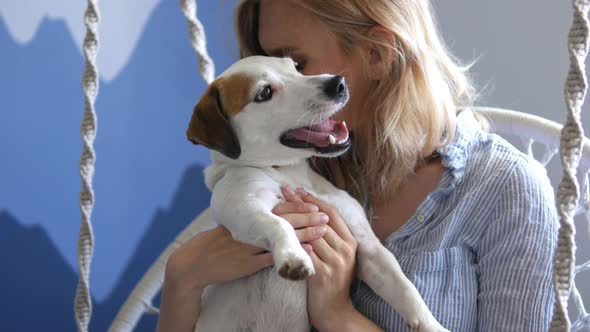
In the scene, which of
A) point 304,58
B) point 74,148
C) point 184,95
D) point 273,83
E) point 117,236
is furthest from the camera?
point 184,95

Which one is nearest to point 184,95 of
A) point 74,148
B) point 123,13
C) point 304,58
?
point 123,13

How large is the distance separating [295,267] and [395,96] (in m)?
0.44

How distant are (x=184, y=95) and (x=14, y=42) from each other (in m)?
0.65

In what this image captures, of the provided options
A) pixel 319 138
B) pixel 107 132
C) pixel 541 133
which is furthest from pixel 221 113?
pixel 107 132

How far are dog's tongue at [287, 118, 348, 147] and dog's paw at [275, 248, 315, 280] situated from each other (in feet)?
0.81

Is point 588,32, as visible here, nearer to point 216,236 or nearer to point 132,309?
point 216,236

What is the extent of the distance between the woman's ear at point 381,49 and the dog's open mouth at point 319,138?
17cm

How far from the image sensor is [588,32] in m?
0.77

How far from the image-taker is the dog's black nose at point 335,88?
1.01 meters

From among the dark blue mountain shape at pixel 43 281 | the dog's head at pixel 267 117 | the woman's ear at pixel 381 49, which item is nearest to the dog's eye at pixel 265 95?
the dog's head at pixel 267 117

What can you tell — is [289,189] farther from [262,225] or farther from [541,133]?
[541,133]

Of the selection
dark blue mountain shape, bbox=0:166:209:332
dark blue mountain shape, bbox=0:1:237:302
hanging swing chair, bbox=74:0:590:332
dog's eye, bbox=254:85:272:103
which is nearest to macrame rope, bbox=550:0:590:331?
hanging swing chair, bbox=74:0:590:332

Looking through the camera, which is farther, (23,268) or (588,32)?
(23,268)

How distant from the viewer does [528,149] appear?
4.81 ft
